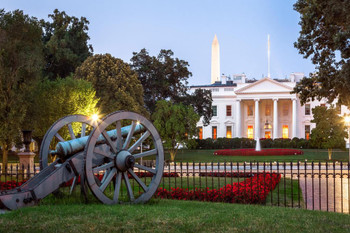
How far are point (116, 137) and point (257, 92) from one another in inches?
2283

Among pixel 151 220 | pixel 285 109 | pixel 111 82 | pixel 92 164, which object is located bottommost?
pixel 151 220

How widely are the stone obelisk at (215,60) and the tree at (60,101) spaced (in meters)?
79.9

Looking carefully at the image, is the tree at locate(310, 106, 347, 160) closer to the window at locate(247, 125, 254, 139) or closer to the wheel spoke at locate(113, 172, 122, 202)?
the wheel spoke at locate(113, 172, 122, 202)

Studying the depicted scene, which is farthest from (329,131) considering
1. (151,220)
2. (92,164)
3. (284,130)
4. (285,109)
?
(285,109)

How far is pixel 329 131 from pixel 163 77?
16786 millimetres

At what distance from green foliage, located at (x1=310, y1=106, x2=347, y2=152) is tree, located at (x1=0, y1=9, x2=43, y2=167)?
18203mm

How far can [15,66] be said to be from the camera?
19.8m

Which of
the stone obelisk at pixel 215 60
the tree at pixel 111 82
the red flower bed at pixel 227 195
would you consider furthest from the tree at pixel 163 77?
the stone obelisk at pixel 215 60

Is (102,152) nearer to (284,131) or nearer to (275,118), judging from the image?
(275,118)

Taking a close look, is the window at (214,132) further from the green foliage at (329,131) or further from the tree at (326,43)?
the tree at (326,43)

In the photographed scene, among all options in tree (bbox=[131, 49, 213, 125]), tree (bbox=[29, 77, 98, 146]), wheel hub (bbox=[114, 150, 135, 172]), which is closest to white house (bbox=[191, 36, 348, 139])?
tree (bbox=[131, 49, 213, 125])

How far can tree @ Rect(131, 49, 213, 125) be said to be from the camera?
42.2 metres

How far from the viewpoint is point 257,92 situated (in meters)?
64.9

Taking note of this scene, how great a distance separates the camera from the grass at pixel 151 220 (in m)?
6.13
